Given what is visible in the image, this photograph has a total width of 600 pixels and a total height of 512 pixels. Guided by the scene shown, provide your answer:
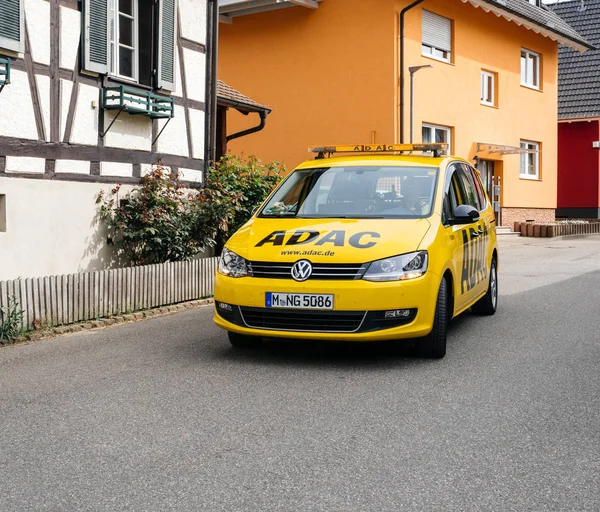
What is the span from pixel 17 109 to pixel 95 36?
185 centimetres

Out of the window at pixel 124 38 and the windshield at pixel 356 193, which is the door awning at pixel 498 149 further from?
the windshield at pixel 356 193

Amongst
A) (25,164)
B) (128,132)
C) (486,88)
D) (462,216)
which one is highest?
(486,88)

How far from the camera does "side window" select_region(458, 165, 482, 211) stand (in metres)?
9.30

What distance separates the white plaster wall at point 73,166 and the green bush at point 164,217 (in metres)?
0.42

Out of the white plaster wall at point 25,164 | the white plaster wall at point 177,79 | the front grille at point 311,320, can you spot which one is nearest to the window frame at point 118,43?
the white plaster wall at point 177,79

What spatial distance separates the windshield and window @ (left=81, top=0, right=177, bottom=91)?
5.10 meters

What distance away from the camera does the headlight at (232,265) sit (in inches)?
287

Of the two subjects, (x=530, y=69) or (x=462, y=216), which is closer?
(x=462, y=216)

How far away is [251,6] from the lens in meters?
25.6

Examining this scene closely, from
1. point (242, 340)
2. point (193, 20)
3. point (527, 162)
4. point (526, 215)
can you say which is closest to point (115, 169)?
point (193, 20)

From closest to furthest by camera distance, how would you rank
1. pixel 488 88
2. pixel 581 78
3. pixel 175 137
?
1. pixel 175 137
2. pixel 488 88
3. pixel 581 78

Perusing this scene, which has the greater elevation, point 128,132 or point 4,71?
point 4,71

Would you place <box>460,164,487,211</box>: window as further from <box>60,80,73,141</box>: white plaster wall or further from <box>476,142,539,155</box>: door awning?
<box>476,142,539,155</box>: door awning

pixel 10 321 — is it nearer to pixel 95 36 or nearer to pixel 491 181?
pixel 95 36
